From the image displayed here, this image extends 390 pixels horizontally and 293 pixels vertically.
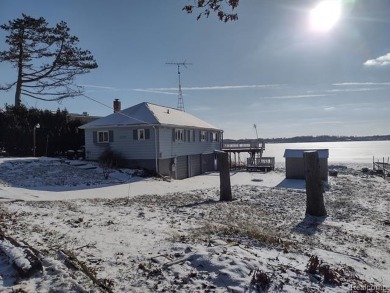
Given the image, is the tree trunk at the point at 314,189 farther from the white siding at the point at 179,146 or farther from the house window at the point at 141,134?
the house window at the point at 141,134

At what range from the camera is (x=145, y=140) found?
25.6 meters

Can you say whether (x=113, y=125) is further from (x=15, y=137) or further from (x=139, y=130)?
(x=15, y=137)

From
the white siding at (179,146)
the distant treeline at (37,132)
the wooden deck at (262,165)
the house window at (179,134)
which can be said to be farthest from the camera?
the wooden deck at (262,165)

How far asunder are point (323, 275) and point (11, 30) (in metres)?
34.1

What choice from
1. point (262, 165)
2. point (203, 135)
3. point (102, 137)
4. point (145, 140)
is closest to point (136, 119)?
point (145, 140)

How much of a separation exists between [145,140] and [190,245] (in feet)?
63.1

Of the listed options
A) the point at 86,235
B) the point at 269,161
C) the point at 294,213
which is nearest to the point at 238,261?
the point at 86,235

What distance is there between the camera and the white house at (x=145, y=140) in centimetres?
2550

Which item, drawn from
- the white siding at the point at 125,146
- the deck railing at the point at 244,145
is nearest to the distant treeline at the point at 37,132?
the white siding at the point at 125,146

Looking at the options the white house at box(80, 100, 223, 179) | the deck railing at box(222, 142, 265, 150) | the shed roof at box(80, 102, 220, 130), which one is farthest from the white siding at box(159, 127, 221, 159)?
the deck railing at box(222, 142, 265, 150)

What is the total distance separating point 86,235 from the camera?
7.51 metres

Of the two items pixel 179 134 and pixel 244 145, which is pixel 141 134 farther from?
pixel 244 145

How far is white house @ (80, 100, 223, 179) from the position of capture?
25.5 metres

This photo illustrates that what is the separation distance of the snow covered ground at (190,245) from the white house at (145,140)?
10503 millimetres
